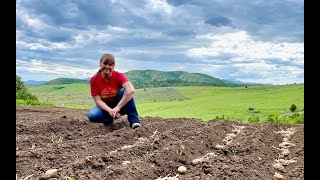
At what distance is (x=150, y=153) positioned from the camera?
5.04 m

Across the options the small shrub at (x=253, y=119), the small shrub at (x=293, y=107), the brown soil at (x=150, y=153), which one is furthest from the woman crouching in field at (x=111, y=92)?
the small shrub at (x=293, y=107)

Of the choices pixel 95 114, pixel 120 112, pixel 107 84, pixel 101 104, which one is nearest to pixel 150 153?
pixel 101 104

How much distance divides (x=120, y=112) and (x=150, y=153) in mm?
2893

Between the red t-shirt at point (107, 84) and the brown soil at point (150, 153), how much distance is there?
29.6 inches

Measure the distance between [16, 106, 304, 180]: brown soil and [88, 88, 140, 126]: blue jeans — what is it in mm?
138

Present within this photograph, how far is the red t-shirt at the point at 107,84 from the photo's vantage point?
7.43m

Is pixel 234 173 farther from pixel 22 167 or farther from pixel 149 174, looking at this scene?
pixel 22 167

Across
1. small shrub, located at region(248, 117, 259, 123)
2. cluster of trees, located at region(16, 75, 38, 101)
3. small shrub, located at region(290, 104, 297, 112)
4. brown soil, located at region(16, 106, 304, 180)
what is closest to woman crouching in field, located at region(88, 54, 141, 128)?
brown soil, located at region(16, 106, 304, 180)

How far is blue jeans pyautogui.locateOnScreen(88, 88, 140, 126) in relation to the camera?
25.1 ft

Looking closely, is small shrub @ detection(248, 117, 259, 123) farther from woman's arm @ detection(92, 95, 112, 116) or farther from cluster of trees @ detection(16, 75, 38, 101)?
cluster of trees @ detection(16, 75, 38, 101)

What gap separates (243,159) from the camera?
475 cm
